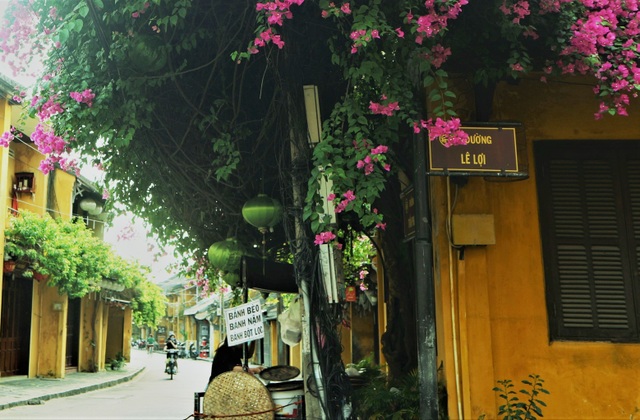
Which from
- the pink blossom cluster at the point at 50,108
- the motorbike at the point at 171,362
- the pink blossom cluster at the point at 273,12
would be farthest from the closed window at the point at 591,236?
the motorbike at the point at 171,362

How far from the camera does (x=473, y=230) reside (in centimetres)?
666

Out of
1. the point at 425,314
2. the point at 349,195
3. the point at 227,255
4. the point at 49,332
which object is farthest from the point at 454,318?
the point at 49,332

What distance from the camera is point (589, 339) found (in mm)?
6836

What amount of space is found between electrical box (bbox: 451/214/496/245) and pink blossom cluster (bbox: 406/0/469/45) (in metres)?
2.02

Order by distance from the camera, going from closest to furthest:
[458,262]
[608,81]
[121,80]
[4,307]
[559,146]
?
[608,81] < [121,80] < [458,262] < [559,146] < [4,307]

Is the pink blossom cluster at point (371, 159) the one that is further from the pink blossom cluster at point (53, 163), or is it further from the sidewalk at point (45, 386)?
the sidewalk at point (45, 386)

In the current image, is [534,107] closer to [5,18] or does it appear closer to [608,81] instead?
[608,81]

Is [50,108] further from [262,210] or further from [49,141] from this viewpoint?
[262,210]

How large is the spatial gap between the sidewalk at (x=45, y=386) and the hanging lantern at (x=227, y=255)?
346 inches

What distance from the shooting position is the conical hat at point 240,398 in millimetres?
6918

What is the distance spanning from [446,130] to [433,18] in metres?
0.86

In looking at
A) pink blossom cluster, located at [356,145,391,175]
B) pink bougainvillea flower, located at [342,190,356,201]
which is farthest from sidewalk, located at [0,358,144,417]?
pink blossom cluster, located at [356,145,391,175]

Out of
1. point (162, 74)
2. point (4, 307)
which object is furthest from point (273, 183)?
point (4, 307)

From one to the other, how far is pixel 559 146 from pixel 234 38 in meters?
3.51
